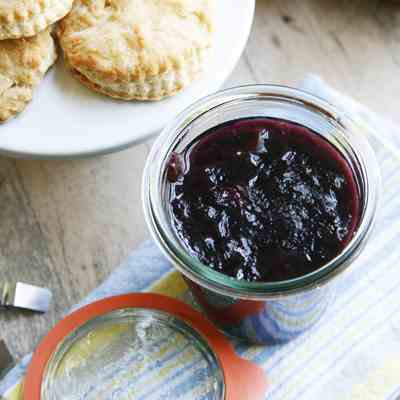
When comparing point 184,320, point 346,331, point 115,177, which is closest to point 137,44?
point 115,177

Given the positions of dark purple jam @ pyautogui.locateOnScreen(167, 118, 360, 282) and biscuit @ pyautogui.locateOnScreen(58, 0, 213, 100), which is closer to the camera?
dark purple jam @ pyautogui.locateOnScreen(167, 118, 360, 282)

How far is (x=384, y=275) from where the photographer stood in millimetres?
1316

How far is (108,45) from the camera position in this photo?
1.25 meters

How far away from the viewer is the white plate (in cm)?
125

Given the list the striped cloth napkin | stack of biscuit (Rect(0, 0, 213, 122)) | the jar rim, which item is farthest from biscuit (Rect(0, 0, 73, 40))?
the striped cloth napkin

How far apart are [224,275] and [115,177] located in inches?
22.8

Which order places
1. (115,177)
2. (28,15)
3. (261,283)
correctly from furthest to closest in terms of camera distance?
(115,177)
(28,15)
(261,283)

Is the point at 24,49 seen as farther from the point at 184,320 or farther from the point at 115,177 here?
the point at 184,320

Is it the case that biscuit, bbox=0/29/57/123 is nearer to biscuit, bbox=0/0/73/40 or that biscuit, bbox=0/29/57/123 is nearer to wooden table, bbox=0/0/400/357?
biscuit, bbox=0/0/73/40

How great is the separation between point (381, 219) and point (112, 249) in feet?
1.62

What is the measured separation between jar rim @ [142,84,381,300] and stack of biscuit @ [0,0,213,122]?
0.17 m

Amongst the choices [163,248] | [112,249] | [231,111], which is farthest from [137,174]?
[163,248]

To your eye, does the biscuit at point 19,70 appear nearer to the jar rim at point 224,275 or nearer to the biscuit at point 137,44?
the biscuit at point 137,44

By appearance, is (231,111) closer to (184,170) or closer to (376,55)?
(184,170)
